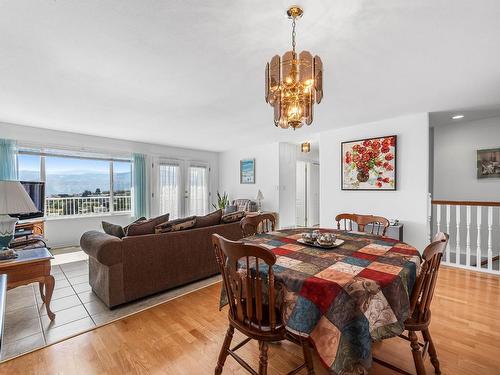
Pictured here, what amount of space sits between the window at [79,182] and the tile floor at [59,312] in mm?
2514

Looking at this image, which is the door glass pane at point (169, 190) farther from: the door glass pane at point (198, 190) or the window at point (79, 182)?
the window at point (79, 182)

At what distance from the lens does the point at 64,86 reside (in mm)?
2686

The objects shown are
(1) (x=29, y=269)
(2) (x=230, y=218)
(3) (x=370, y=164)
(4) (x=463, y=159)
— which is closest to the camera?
(1) (x=29, y=269)

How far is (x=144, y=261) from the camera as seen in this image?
2564mm

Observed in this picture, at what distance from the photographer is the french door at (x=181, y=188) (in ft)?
21.0

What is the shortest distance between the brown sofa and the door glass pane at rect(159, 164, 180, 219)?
146 inches

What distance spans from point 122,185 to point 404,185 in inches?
231

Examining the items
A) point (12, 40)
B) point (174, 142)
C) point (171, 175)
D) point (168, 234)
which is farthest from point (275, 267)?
point (171, 175)

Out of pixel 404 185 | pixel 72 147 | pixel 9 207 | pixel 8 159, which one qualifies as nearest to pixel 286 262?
pixel 9 207

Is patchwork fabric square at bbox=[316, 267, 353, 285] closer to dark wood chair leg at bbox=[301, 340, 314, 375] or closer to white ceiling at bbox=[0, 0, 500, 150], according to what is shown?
dark wood chair leg at bbox=[301, 340, 314, 375]

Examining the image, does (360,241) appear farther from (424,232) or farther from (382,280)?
(424,232)

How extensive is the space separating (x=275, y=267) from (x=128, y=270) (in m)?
1.79

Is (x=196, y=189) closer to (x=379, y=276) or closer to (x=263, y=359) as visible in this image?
(x=263, y=359)

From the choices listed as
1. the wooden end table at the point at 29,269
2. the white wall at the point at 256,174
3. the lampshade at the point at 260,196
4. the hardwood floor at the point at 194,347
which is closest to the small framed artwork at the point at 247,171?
the white wall at the point at 256,174
